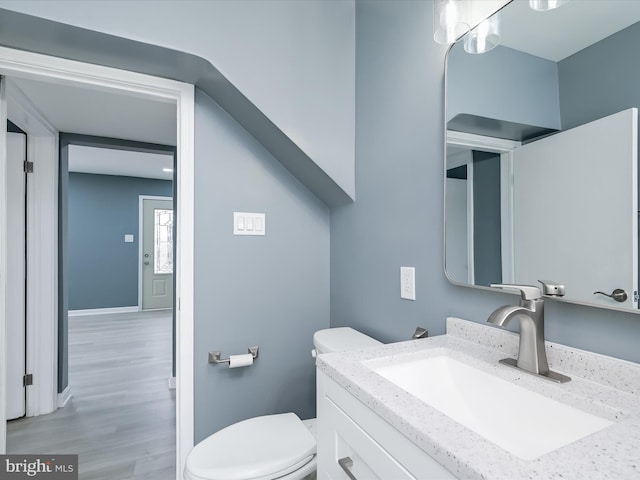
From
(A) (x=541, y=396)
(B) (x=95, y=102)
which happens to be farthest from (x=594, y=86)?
(B) (x=95, y=102)

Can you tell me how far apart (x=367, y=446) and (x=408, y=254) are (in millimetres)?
777

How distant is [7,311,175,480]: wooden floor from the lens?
1882 mm

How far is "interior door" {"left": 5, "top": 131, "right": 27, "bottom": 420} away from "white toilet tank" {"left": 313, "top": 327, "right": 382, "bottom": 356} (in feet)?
7.24

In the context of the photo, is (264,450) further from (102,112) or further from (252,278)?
(102,112)

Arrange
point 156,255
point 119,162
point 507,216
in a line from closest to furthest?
point 507,216 → point 119,162 → point 156,255

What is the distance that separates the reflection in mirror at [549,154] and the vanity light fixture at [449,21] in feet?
0.14

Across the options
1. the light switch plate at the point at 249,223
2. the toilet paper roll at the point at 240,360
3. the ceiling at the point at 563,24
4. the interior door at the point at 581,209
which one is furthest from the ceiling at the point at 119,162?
the interior door at the point at 581,209

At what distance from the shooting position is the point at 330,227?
1.90 metres

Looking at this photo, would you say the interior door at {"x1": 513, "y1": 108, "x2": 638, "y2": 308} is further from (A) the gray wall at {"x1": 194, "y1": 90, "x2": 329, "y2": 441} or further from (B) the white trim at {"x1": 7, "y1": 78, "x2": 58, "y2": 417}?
(B) the white trim at {"x1": 7, "y1": 78, "x2": 58, "y2": 417}

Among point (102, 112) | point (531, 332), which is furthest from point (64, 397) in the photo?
point (531, 332)

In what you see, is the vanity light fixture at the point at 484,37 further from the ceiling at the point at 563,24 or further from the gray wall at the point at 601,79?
the gray wall at the point at 601,79

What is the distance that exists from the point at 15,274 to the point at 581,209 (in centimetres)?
310

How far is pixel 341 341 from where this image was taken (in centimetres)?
143

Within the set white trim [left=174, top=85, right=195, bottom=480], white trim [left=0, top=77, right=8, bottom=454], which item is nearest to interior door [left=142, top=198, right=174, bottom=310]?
white trim [left=0, top=77, right=8, bottom=454]
